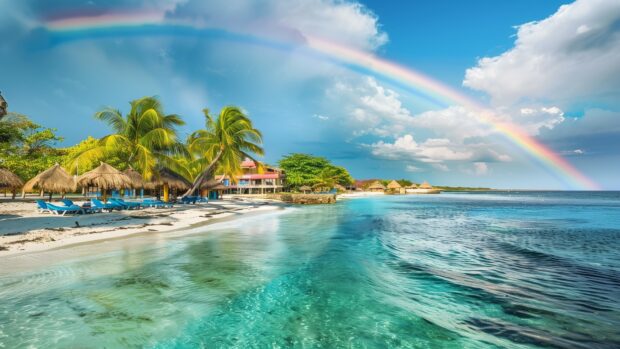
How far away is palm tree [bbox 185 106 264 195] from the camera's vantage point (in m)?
25.6

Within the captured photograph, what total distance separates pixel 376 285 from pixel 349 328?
7.42 ft

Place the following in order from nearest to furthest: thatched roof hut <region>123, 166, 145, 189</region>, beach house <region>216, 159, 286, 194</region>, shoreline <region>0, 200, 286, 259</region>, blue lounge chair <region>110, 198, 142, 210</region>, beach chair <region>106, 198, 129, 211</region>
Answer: shoreline <region>0, 200, 286, 259</region>
beach chair <region>106, 198, 129, 211</region>
blue lounge chair <region>110, 198, 142, 210</region>
thatched roof hut <region>123, 166, 145, 189</region>
beach house <region>216, 159, 286, 194</region>

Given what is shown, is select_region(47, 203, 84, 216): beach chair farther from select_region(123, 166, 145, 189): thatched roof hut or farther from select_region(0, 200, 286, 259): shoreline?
select_region(123, 166, 145, 189): thatched roof hut

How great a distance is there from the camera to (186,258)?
27.4 feet

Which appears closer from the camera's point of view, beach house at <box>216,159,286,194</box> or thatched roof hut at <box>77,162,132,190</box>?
thatched roof hut at <box>77,162,132,190</box>

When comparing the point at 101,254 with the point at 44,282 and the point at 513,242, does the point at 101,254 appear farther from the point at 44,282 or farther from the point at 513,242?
the point at 513,242

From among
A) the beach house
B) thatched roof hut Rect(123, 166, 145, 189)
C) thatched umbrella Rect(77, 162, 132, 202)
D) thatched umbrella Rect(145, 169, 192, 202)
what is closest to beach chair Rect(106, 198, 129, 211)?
thatched umbrella Rect(77, 162, 132, 202)

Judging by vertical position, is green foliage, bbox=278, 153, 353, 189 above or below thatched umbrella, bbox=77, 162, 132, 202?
above

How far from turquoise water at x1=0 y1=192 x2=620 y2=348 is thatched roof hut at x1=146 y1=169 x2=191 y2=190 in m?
15.6

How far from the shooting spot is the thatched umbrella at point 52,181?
1809cm

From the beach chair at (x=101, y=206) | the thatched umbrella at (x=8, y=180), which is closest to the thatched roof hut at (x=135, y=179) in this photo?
the beach chair at (x=101, y=206)

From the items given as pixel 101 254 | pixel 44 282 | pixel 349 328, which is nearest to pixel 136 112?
pixel 101 254

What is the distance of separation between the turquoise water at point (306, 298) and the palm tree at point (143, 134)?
13.5 m

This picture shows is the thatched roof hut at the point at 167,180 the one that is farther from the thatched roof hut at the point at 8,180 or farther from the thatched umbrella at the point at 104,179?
the thatched roof hut at the point at 8,180
